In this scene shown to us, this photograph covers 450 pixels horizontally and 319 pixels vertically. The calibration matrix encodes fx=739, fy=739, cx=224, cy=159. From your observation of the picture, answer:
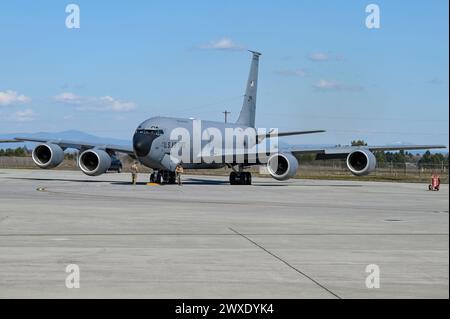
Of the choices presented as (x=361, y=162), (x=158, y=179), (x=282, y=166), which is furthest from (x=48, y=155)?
(x=361, y=162)

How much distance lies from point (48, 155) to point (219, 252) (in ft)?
111

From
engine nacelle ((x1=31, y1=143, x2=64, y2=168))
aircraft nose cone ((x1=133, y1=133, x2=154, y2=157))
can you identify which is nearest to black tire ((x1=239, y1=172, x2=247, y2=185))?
aircraft nose cone ((x1=133, y1=133, x2=154, y2=157))

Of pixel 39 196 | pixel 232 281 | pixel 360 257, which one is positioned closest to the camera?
pixel 232 281

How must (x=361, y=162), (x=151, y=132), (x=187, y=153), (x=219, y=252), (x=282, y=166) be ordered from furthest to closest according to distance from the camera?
(x=361, y=162), (x=187, y=153), (x=282, y=166), (x=151, y=132), (x=219, y=252)

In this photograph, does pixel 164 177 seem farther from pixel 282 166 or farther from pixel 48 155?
pixel 48 155

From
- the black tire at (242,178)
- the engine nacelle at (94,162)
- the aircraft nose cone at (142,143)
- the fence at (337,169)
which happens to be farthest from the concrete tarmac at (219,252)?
the fence at (337,169)

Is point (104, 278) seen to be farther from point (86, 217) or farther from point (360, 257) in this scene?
point (86, 217)

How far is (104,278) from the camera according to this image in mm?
9156

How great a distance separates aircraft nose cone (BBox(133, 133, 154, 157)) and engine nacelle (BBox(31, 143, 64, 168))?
5.94 metres

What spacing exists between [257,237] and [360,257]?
125 inches

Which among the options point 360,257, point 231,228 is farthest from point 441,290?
point 231,228

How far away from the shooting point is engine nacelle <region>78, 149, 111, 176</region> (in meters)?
42.8

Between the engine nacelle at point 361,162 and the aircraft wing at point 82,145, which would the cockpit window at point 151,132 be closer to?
the aircraft wing at point 82,145

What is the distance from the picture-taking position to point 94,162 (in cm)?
4406
